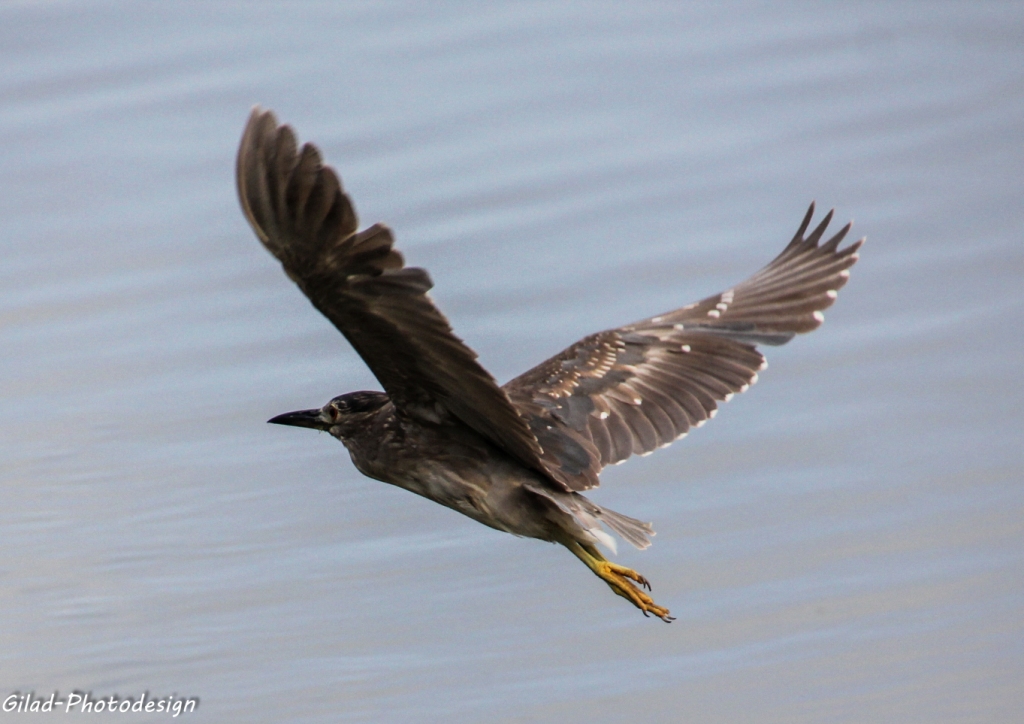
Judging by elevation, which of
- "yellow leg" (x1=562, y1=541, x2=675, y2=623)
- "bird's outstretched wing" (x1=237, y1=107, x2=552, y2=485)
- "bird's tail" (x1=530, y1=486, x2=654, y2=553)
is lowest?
"yellow leg" (x1=562, y1=541, x2=675, y2=623)

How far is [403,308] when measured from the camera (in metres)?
5.47

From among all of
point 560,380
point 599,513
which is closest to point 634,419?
point 560,380

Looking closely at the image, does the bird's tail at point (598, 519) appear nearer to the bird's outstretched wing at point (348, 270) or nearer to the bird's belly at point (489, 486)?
the bird's belly at point (489, 486)

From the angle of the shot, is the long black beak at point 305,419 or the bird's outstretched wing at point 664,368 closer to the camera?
the bird's outstretched wing at point 664,368

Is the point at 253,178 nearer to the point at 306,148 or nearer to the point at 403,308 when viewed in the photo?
the point at 306,148

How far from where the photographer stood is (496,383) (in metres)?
5.83

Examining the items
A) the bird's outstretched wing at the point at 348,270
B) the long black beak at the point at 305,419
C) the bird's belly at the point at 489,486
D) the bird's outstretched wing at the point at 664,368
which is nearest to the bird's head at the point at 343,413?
the long black beak at the point at 305,419

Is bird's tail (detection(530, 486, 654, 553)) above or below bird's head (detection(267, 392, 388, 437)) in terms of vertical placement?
below

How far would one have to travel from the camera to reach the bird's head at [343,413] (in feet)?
22.6

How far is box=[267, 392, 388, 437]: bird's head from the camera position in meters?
6.88

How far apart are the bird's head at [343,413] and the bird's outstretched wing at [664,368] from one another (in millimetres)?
543

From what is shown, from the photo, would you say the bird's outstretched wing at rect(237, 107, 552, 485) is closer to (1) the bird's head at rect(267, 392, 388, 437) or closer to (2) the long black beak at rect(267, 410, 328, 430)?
(1) the bird's head at rect(267, 392, 388, 437)

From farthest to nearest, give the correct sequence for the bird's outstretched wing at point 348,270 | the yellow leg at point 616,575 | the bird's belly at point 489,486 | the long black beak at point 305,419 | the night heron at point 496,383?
the long black beak at point 305,419, the yellow leg at point 616,575, the bird's belly at point 489,486, the night heron at point 496,383, the bird's outstretched wing at point 348,270

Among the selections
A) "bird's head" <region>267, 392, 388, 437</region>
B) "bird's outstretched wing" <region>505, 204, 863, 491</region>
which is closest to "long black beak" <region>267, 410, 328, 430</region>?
"bird's head" <region>267, 392, 388, 437</region>
